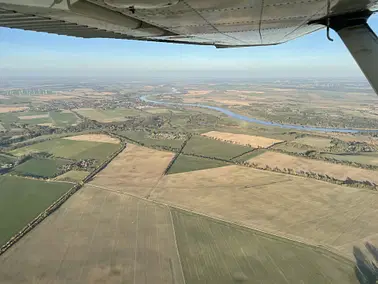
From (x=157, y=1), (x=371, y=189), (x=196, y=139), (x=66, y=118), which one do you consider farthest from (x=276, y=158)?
(x=66, y=118)

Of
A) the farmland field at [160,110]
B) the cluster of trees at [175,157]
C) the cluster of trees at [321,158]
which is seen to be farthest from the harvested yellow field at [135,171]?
the farmland field at [160,110]

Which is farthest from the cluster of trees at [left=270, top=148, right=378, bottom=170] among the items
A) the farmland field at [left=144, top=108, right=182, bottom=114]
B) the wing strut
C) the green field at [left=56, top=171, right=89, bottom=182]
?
the farmland field at [left=144, top=108, right=182, bottom=114]

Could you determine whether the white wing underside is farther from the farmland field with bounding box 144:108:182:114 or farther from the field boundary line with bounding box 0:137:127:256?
the farmland field with bounding box 144:108:182:114

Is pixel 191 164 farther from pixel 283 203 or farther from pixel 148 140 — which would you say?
pixel 148 140

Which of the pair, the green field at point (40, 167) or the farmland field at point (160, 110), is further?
the farmland field at point (160, 110)

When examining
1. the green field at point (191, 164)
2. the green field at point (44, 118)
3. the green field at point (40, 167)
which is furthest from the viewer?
the green field at point (44, 118)

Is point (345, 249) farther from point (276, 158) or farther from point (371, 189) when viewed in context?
point (276, 158)

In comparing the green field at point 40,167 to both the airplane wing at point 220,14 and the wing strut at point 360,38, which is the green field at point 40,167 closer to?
the airplane wing at point 220,14
